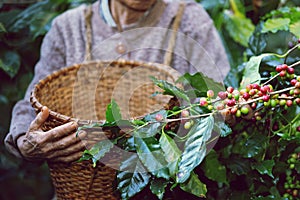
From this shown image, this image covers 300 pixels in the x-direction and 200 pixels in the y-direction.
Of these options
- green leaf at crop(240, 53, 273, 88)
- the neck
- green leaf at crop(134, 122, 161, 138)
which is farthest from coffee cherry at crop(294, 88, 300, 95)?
the neck

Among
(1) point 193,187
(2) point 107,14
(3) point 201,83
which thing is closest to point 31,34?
(2) point 107,14

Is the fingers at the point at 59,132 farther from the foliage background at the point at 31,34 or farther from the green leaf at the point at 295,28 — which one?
the foliage background at the point at 31,34

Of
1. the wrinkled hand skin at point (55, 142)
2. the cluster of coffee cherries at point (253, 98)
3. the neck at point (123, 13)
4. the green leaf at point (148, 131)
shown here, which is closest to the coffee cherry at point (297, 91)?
the cluster of coffee cherries at point (253, 98)

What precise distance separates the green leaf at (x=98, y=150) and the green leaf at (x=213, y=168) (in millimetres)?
213

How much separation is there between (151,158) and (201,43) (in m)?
0.53

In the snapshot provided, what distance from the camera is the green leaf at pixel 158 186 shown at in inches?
27.0

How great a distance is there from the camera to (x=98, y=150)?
0.68 meters

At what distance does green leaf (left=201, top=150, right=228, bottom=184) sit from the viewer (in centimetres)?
82

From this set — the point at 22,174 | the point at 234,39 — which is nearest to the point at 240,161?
the point at 234,39

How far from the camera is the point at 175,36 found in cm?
116

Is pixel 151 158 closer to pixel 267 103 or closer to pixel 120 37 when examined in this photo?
pixel 267 103

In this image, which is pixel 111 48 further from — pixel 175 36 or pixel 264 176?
pixel 264 176

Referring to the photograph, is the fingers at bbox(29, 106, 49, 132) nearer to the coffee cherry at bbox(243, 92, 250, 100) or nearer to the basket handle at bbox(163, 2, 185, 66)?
the coffee cherry at bbox(243, 92, 250, 100)

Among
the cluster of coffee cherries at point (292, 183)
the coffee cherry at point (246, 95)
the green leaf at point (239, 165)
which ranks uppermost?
the coffee cherry at point (246, 95)
